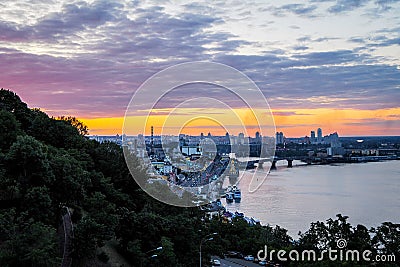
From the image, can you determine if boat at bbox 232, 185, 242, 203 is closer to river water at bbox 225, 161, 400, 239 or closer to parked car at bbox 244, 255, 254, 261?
river water at bbox 225, 161, 400, 239

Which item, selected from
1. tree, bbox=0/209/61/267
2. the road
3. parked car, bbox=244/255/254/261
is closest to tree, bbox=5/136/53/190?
tree, bbox=0/209/61/267

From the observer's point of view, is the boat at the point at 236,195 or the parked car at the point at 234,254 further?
the boat at the point at 236,195

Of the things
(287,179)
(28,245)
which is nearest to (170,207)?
(28,245)

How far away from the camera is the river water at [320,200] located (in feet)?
36.7

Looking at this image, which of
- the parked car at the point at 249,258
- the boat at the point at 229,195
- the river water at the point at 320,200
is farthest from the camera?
the boat at the point at 229,195

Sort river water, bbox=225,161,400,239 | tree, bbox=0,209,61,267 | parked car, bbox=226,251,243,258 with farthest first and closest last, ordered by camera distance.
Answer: river water, bbox=225,161,400,239, parked car, bbox=226,251,243,258, tree, bbox=0,209,61,267

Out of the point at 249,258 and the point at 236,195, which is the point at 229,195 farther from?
the point at 249,258

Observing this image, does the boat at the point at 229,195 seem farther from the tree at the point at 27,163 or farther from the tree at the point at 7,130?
the tree at the point at 27,163

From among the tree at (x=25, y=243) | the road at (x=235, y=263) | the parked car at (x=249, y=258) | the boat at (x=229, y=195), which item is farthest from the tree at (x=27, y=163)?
the boat at (x=229, y=195)

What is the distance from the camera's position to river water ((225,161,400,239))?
1118 cm

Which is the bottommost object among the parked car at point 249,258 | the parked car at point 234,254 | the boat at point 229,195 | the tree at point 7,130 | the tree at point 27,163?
the parked car at point 234,254

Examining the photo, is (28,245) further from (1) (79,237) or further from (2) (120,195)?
(2) (120,195)

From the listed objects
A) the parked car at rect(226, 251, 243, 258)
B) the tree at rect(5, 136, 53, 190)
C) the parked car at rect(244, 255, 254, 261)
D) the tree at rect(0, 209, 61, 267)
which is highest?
the tree at rect(5, 136, 53, 190)

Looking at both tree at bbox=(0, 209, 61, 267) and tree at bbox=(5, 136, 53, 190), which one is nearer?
tree at bbox=(0, 209, 61, 267)
